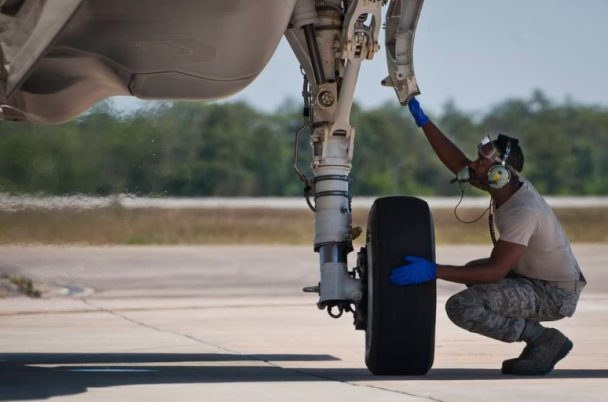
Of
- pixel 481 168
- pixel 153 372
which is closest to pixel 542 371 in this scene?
pixel 481 168

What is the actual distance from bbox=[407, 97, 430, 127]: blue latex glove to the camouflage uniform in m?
1.28

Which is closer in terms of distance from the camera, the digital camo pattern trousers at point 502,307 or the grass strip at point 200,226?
the digital camo pattern trousers at point 502,307

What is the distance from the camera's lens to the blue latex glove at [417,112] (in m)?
10.6

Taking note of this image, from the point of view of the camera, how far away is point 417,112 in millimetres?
10680

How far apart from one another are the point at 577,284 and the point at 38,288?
11470 mm

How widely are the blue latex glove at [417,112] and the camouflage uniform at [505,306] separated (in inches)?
50.2

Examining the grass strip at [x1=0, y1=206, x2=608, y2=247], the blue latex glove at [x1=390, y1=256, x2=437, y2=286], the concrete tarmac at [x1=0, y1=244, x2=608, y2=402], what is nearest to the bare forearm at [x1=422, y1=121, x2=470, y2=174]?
the concrete tarmac at [x1=0, y1=244, x2=608, y2=402]

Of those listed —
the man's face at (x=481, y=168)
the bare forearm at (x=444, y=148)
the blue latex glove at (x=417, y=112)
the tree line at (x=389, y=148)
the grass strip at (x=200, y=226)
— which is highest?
the tree line at (x=389, y=148)

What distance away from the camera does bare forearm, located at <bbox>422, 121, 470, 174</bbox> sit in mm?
10742

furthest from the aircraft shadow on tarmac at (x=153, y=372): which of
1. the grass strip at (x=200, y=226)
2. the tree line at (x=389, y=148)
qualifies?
the tree line at (x=389, y=148)

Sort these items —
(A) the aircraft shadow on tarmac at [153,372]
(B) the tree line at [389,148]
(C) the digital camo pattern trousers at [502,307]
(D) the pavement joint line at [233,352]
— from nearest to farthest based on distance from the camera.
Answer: (D) the pavement joint line at [233,352], (A) the aircraft shadow on tarmac at [153,372], (C) the digital camo pattern trousers at [502,307], (B) the tree line at [389,148]

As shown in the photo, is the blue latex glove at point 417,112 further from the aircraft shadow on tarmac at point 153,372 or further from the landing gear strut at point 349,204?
the aircraft shadow on tarmac at point 153,372

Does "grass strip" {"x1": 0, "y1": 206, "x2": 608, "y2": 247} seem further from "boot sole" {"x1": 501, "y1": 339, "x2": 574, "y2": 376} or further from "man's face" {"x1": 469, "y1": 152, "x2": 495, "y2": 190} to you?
"boot sole" {"x1": 501, "y1": 339, "x2": 574, "y2": 376}

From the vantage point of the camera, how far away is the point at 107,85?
10.7 m
